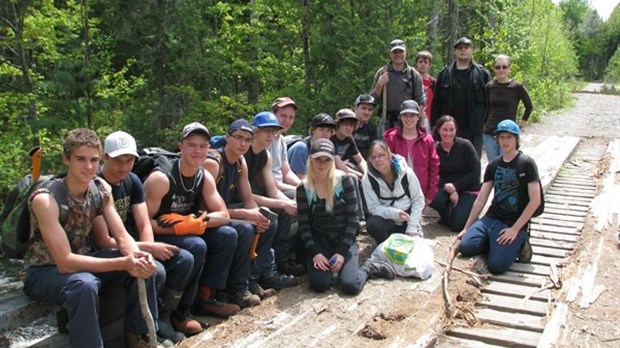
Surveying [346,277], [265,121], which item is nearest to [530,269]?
[346,277]

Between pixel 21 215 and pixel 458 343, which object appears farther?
pixel 458 343

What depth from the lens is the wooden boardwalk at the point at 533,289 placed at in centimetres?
450

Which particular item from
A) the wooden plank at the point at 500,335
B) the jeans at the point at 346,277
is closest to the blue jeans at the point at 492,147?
the jeans at the point at 346,277

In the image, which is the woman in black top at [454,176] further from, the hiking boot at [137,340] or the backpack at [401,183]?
the hiking boot at [137,340]

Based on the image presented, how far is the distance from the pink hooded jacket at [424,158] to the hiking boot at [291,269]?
2.15m

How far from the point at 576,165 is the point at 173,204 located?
10138mm

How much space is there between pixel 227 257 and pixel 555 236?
4587mm

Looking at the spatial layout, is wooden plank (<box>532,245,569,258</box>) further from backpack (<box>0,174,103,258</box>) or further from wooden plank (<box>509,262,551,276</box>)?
backpack (<box>0,174,103,258</box>)

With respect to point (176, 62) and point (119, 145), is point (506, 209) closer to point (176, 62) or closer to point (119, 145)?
point (119, 145)

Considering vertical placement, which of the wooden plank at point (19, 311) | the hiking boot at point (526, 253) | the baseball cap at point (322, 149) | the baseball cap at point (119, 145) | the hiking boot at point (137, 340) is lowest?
the hiking boot at point (526, 253)

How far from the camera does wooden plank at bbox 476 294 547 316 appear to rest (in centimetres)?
499

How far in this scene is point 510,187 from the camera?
6.00m

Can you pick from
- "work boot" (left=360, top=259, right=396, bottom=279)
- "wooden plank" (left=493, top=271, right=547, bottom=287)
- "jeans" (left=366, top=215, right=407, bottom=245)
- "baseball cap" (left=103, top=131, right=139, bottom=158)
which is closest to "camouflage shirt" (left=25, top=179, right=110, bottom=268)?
"baseball cap" (left=103, top=131, right=139, bottom=158)

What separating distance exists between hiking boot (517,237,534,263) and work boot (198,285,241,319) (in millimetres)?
3238
